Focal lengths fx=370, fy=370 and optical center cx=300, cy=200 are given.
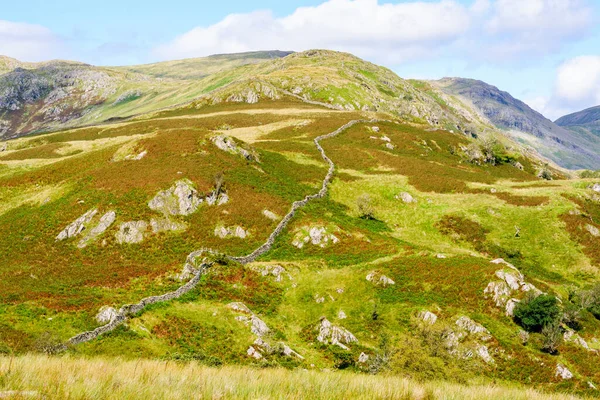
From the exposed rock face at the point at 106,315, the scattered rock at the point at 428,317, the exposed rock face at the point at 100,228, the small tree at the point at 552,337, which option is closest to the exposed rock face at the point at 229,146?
the exposed rock face at the point at 100,228

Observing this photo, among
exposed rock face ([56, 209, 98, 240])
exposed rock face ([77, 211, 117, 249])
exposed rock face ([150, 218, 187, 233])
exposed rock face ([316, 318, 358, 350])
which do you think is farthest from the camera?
exposed rock face ([150, 218, 187, 233])

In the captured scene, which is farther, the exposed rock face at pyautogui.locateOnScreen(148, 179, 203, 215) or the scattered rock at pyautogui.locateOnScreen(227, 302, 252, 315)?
the exposed rock face at pyautogui.locateOnScreen(148, 179, 203, 215)

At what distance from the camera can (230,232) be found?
178ft

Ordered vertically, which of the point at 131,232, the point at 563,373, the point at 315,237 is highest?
the point at 315,237

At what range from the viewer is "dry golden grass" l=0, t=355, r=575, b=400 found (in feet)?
15.9

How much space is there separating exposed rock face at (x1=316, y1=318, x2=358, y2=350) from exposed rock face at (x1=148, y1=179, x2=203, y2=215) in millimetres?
31035

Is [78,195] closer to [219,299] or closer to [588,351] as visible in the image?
[219,299]

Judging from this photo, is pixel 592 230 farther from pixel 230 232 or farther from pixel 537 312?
pixel 230 232

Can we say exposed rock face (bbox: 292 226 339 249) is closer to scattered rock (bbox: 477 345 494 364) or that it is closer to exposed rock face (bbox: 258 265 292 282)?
exposed rock face (bbox: 258 265 292 282)

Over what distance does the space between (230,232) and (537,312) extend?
38301 millimetres

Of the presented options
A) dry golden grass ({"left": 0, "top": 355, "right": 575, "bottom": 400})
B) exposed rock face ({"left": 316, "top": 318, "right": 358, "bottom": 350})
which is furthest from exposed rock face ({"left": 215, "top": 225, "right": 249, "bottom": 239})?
dry golden grass ({"left": 0, "top": 355, "right": 575, "bottom": 400})

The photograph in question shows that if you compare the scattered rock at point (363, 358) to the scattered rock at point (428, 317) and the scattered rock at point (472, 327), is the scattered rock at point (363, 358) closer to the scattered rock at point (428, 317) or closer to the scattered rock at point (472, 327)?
the scattered rock at point (428, 317)

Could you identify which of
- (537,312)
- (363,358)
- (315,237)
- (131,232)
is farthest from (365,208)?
(131,232)

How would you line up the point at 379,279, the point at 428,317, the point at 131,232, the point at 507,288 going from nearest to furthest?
the point at 428,317 → the point at 507,288 → the point at 379,279 → the point at 131,232
